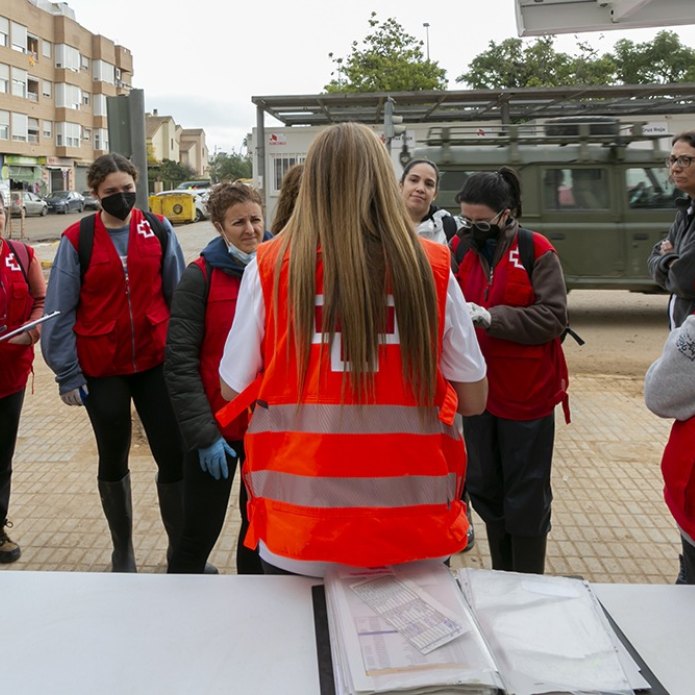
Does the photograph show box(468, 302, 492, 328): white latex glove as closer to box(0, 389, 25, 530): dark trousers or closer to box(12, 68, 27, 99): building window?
box(0, 389, 25, 530): dark trousers

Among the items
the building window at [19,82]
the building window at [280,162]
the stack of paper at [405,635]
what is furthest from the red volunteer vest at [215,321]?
the building window at [19,82]

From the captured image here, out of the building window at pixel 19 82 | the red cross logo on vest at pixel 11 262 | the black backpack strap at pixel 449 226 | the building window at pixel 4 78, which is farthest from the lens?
the building window at pixel 19 82

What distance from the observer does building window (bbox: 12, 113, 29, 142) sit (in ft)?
191

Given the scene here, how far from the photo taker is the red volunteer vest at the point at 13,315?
3.90 m

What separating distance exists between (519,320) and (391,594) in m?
1.65

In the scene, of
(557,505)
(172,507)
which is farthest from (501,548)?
(172,507)

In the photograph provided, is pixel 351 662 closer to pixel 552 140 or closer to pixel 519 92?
pixel 552 140

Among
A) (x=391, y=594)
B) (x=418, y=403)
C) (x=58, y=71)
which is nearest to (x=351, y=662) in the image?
(x=391, y=594)

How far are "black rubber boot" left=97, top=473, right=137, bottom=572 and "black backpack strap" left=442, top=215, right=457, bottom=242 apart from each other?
7.44 ft

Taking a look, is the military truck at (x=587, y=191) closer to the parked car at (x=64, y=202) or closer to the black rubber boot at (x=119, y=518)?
the black rubber boot at (x=119, y=518)

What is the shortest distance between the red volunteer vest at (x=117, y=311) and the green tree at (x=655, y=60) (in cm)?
4784

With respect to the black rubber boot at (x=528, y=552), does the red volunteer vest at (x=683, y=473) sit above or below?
above

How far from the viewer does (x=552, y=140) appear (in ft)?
36.5

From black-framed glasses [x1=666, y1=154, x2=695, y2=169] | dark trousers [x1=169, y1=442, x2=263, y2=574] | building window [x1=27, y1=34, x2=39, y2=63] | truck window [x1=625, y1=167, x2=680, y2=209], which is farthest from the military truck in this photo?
building window [x1=27, y1=34, x2=39, y2=63]
